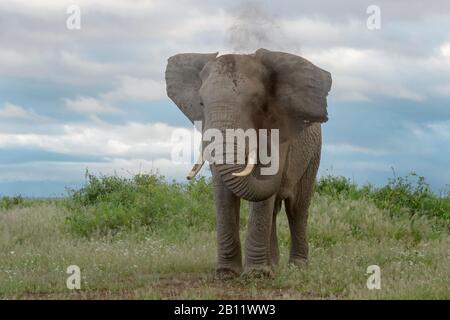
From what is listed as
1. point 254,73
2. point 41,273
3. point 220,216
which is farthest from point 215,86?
point 41,273

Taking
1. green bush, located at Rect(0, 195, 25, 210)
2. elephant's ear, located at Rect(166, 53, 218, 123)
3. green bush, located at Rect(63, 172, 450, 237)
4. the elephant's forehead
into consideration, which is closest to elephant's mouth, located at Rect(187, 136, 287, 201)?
elephant's ear, located at Rect(166, 53, 218, 123)

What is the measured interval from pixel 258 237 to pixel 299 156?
5.30ft

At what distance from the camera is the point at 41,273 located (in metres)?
12.5

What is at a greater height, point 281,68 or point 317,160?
point 281,68

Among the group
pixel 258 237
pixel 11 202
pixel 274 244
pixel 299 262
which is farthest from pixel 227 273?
pixel 11 202

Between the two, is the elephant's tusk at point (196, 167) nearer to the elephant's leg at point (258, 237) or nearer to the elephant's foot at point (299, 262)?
the elephant's leg at point (258, 237)

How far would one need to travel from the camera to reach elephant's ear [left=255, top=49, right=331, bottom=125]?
1060 centimetres

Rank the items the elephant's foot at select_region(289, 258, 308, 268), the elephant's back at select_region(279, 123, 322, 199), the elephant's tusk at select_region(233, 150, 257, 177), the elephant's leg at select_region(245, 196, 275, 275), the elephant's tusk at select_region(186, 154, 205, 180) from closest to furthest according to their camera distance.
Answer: the elephant's tusk at select_region(233, 150, 257, 177) → the elephant's tusk at select_region(186, 154, 205, 180) → the elephant's leg at select_region(245, 196, 275, 275) → the elephant's back at select_region(279, 123, 322, 199) → the elephant's foot at select_region(289, 258, 308, 268)

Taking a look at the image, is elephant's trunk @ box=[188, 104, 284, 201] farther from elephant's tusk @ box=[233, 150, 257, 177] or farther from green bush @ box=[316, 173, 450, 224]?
green bush @ box=[316, 173, 450, 224]

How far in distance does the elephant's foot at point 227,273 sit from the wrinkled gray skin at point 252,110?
1cm

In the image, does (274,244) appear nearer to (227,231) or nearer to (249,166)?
(227,231)

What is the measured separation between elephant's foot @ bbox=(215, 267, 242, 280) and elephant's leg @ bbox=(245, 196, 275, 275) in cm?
32
